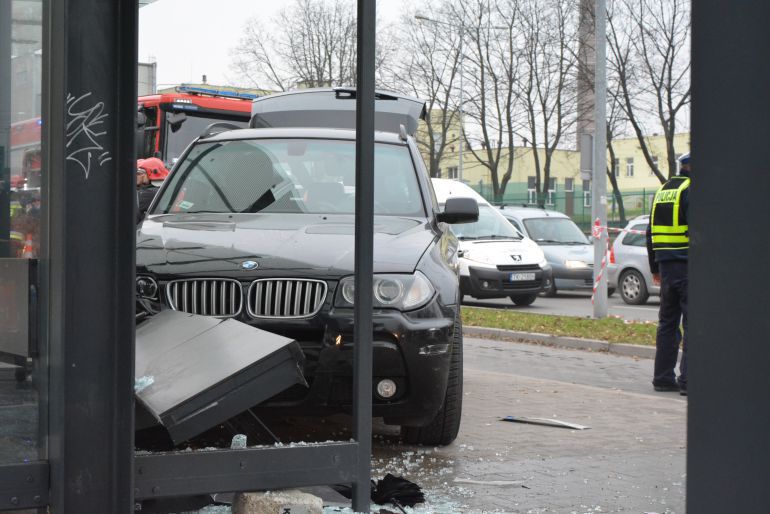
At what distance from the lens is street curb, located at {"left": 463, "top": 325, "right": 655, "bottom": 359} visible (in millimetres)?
11547

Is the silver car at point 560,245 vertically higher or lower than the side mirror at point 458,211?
lower

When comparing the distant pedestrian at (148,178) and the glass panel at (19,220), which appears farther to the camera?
the distant pedestrian at (148,178)

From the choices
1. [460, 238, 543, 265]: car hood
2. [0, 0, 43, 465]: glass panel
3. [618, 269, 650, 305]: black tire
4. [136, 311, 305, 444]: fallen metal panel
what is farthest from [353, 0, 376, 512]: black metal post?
[618, 269, 650, 305]: black tire

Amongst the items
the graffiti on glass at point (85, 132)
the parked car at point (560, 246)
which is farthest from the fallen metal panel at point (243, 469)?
the parked car at point (560, 246)

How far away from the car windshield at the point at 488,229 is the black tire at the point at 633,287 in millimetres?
2697

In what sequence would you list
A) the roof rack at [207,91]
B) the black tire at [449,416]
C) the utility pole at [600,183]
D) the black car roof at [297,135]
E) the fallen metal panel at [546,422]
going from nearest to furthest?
the black tire at [449,416] → the black car roof at [297,135] → the fallen metal panel at [546,422] → the utility pole at [600,183] → the roof rack at [207,91]

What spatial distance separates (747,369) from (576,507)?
3.32 metres

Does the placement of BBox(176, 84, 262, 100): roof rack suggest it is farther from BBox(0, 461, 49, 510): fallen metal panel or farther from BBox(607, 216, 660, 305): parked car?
BBox(0, 461, 49, 510): fallen metal panel

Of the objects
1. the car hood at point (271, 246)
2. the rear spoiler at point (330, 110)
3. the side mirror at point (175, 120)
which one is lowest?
the car hood at point (271, 246)

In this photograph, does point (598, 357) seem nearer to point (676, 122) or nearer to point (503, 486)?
point (503, 486)

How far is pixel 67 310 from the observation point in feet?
10.8

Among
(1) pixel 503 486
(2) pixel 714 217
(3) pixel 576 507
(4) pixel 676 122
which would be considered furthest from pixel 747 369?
(4) pixel 676 122

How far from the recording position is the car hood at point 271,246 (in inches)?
206

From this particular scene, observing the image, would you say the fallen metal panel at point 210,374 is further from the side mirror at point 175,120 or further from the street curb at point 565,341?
the side mirror at point 175,120
